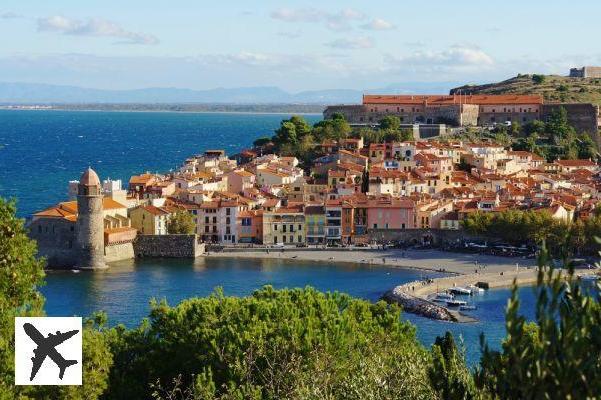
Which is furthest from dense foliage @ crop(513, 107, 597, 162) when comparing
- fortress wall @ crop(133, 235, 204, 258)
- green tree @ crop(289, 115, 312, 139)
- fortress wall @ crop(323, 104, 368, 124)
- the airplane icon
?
the airplane icon

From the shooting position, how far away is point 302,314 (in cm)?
1892

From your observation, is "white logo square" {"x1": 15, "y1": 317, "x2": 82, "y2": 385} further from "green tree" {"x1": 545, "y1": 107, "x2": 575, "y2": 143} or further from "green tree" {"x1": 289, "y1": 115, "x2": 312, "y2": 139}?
"green tree" {"x1": 545, "y1": 107, "x2": 575, "y2": 143}

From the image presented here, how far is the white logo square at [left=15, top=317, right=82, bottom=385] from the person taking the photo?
33.0 feet

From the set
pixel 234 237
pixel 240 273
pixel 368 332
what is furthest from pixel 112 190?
pixel 368 332

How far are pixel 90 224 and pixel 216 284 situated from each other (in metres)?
6.87

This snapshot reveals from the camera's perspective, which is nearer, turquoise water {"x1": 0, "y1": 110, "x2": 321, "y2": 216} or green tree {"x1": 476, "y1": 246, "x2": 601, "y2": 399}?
green tree {"x1": 476, "y1": 246, "x2": 601, "y2": 399}

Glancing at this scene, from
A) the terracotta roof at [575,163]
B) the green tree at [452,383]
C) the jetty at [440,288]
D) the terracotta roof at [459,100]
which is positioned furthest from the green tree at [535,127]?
the green tree at [452,383]

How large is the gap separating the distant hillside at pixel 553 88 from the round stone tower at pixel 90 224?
4686cm

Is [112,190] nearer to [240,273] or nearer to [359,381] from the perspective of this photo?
[240,273]

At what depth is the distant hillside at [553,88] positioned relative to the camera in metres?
79.9

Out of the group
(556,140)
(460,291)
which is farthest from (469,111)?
(460,291)

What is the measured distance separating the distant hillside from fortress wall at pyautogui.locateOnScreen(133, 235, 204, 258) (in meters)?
43.6

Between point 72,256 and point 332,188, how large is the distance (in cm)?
1440

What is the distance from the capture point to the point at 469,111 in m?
72.1
